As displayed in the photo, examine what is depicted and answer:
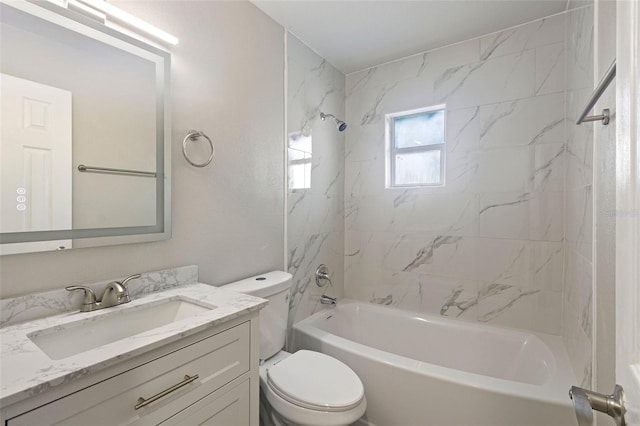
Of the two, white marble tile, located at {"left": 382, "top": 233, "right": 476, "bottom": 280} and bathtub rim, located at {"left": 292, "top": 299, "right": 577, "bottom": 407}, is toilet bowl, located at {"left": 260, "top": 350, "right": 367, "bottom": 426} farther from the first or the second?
white marble tile, located at {"left": 382, "top": 233, "right": 476, "bottom": 280}

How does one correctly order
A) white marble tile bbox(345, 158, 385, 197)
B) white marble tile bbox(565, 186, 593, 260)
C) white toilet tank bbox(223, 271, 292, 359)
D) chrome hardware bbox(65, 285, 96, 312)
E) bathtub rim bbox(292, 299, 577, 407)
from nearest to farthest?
chrome hardware bbox(65, 285, 96, 312) < white marble tile bbox(565, 186, 593, 260) < bathtub rim bbox(292, 299, 577, 407) < white toilet tank bbox(223, 271, 292, 359) < white marble tile bbox(345, 158, 385, 197)

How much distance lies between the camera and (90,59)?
→ 3.69ft

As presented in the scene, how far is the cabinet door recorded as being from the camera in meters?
0.89

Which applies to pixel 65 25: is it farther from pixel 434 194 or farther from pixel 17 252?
pixel 434 194

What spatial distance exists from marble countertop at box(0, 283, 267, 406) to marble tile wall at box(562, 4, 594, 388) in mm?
1405

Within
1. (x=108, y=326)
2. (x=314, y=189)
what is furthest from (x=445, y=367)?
(x=108, y=326)

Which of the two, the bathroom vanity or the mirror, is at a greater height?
the mirror

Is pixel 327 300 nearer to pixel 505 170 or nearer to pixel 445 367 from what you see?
pixel 445 367

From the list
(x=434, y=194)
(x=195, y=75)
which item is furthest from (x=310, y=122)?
(x=434, y=194)

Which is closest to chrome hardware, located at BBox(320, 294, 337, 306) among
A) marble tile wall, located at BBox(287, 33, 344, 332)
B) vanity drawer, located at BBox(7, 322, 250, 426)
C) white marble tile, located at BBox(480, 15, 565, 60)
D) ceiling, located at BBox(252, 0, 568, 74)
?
marble tile wall, located at BBox(287, 33, 344, 332)

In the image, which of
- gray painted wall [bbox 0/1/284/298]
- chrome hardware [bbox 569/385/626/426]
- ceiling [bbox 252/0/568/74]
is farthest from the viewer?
ceiling [bbox 252/0/568/74]

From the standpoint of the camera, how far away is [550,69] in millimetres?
1892

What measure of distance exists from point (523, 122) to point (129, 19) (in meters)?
2.31

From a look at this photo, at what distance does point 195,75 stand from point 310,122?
983 millimetres
